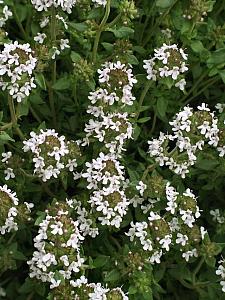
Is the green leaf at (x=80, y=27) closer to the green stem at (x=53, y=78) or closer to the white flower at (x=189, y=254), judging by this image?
the green stem at (x=53, y=78)

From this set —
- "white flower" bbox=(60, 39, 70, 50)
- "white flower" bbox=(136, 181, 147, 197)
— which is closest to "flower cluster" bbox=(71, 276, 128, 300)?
"white flower" bbox=(136, 181, 147, 197)

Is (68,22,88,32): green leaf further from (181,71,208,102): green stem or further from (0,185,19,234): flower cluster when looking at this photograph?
(0,185,19,234): flower cluster

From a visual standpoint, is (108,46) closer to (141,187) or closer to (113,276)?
(141,187)

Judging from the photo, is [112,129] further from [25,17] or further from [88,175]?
[25,17]

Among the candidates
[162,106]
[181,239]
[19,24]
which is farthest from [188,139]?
[19,24]

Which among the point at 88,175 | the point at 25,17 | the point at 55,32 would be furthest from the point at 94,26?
the point at 88,175

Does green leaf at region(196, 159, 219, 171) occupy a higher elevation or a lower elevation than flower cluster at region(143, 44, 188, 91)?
lower

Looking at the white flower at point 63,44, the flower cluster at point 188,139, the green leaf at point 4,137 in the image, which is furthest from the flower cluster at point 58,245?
the white flower at point 63,44
